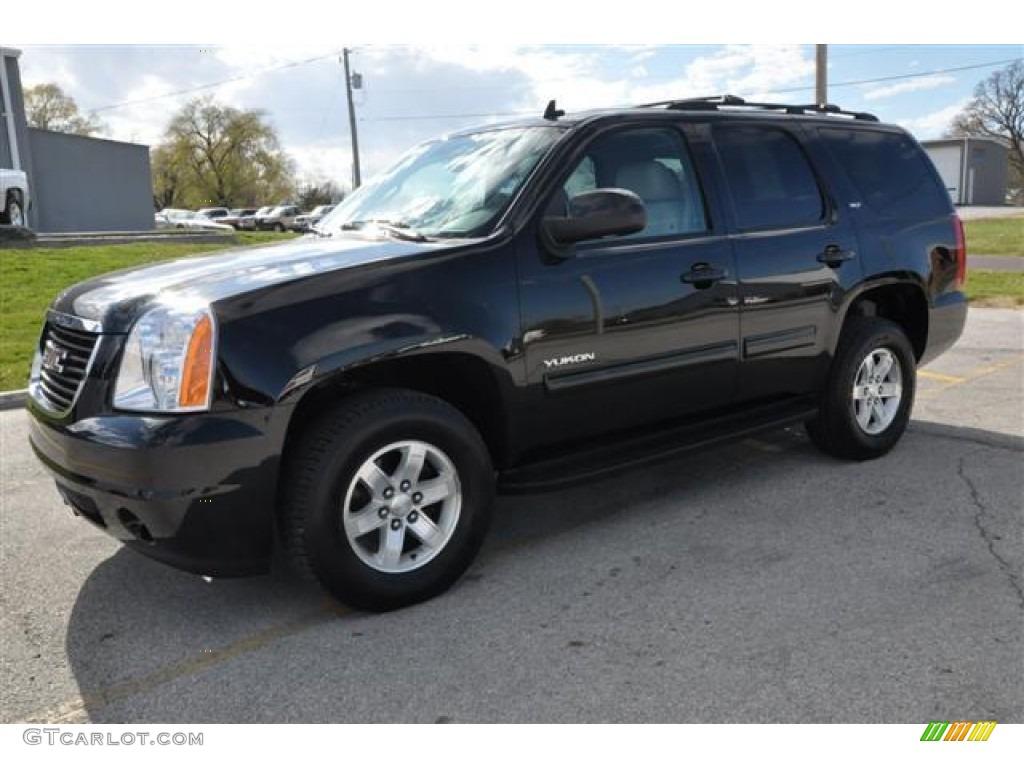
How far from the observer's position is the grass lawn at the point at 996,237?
21266 millimetres

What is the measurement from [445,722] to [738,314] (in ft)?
8.07

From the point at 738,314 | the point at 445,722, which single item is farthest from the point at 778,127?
the point at 445,722

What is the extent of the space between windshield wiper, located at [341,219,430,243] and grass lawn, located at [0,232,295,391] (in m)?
3.03

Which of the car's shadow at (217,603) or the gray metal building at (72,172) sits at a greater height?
the gray metal building at (72,172)

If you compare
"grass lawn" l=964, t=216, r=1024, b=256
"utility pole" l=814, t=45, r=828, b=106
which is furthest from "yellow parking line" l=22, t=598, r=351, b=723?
"grass lawn" l=964, t=216, r=1024, b=256

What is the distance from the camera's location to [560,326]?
3.67 metres

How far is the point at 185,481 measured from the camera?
291 cm

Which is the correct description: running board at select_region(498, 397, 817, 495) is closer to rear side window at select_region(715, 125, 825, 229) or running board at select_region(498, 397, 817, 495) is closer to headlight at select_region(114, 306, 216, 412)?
rear side window at select_region(715, 125, 825, 229)

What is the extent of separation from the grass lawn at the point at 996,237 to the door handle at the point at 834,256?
59.4 feet

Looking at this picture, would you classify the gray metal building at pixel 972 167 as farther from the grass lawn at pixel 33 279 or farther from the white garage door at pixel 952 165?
the grass lawn at pixel 33 279

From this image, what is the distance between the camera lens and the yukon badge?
12.0 feet

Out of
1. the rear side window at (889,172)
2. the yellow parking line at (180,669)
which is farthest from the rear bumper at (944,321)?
the yellow parking line at (180,669)

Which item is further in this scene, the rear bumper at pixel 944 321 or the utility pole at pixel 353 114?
the utility pole at pixel 353 114

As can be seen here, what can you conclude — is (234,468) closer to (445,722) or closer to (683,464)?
(445,722)
